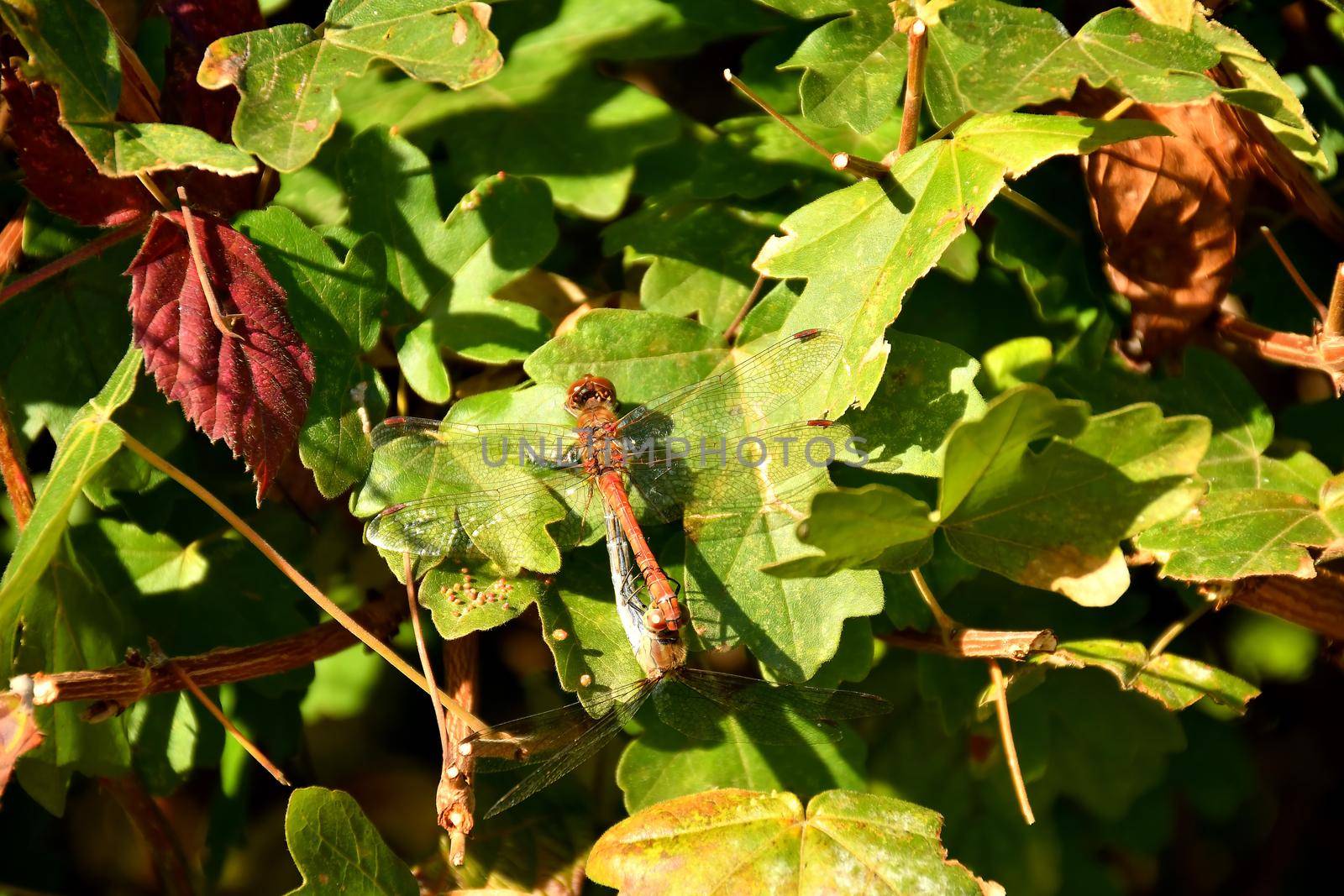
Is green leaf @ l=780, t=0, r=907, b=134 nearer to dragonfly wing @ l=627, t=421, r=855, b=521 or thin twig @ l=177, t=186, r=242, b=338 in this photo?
dragonfly wing @ l=627, t=421, r=855, b=521

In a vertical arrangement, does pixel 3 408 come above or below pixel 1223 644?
above

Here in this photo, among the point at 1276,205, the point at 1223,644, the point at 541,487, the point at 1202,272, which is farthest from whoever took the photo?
the point at 1223,644

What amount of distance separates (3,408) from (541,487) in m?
0.67

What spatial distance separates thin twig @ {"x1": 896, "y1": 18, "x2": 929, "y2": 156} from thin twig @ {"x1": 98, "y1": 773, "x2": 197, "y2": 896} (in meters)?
1.27

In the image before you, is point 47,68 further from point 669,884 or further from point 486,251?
point 669,884

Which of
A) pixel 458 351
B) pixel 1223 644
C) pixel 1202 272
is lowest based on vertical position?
pixel 1223 644

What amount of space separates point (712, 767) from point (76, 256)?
0.96 meters

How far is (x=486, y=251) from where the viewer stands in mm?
1270

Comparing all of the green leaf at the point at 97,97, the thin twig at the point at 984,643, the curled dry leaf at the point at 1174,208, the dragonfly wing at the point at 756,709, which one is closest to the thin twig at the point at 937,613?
the thin twig at the point at 984,643

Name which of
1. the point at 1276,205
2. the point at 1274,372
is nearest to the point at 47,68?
the point at 1276,205

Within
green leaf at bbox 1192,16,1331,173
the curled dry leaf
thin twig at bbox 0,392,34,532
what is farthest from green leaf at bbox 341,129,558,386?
green leaf at bbox 1192,16,1331,173

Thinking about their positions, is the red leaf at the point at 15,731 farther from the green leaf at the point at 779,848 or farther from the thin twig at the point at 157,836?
the green leaf at the point at 779,848

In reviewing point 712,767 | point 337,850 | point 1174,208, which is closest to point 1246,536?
point 1174,208

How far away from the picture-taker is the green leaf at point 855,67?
111 cm
